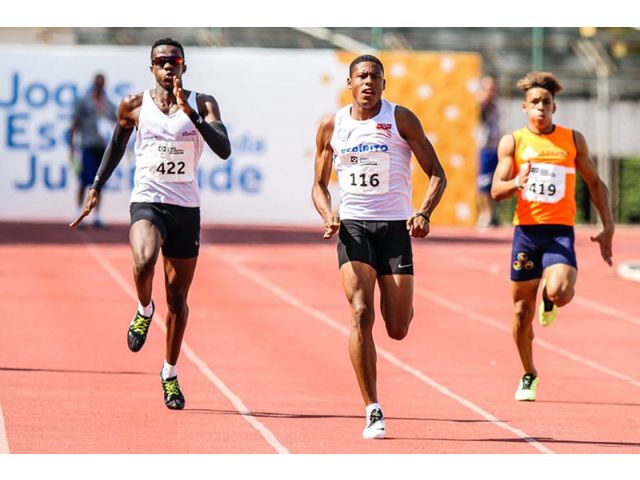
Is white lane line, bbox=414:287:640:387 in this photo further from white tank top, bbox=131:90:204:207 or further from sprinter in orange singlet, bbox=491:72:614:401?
white tank top, bbox=131:90:204:207

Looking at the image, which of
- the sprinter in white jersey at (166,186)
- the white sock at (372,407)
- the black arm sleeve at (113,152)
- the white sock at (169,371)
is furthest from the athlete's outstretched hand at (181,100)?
the white sock at (372,407)

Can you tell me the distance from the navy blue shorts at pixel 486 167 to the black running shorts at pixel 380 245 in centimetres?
1611

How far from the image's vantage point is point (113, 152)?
32.7ft

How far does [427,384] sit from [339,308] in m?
4.52

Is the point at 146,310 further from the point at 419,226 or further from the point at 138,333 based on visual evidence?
the point at 419,226

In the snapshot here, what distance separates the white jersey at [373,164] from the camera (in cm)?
924

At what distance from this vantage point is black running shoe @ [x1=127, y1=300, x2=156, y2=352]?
384 inches

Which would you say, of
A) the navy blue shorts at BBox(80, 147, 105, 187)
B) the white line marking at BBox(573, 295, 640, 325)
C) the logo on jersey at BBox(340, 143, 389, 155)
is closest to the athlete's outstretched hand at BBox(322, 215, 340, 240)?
the logo on jersey at BBox(340, 143, 389, 155)

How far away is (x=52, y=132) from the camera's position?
24.5 meters

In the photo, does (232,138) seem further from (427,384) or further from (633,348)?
(427,384)

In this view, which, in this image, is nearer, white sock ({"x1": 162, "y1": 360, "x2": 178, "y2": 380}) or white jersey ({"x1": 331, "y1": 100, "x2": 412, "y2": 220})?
white jersey ({"x1": 331, "y1": 100, "x2": 412, "y2": 220})

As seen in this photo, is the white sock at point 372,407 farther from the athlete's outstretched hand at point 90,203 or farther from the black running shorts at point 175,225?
the athlete's outstretched hand at point 90,203

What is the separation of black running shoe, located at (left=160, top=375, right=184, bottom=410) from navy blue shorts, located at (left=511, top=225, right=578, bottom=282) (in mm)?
2381
